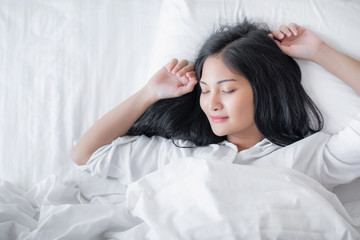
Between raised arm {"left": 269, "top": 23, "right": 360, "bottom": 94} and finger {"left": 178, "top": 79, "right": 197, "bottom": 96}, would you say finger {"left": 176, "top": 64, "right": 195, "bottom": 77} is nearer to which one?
finger {"left": 178, "top": 79, "right": 197, "bottom": 96}

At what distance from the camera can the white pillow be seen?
1.22 m

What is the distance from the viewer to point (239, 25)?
1.29 metres

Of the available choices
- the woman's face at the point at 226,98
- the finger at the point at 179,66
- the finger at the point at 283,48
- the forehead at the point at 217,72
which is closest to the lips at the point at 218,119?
the woman's face at the point at 226,98

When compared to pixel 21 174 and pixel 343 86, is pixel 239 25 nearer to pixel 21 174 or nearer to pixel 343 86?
pixel 343 86

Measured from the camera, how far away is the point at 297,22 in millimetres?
1301

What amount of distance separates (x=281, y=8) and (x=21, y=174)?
126 centimetres

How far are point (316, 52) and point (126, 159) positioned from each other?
81 centimetres

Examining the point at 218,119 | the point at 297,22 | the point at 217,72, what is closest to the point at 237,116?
the point at 218,119

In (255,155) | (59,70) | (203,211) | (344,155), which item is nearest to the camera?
(203,211)

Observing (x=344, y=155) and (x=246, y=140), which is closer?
(x=344, y=155)

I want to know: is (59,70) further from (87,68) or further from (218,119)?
(218,119)

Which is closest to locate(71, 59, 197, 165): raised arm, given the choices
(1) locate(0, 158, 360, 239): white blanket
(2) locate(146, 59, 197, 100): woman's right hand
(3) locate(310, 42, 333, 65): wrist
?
(2) locate(146, 59, 197, 100): woman's right hand

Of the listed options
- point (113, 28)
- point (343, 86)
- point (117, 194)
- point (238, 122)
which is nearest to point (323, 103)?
point (343, 86)

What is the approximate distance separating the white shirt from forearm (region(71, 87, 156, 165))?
0.11ft
